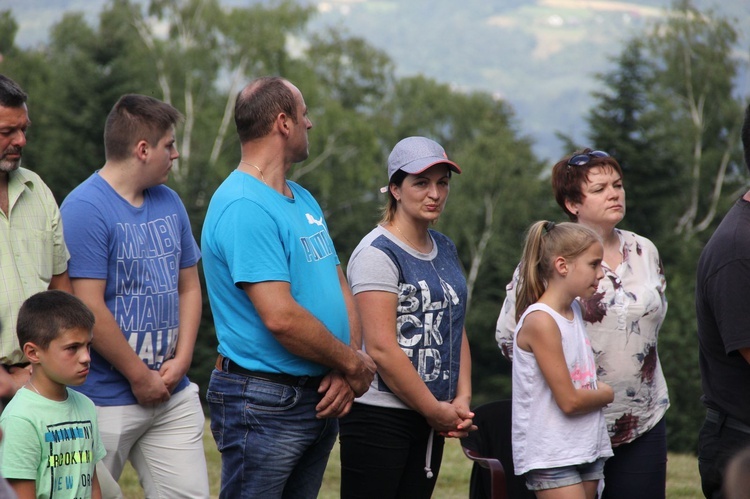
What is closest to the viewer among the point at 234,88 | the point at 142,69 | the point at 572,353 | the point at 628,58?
the point at 572,353

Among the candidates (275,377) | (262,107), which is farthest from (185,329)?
(262,107)

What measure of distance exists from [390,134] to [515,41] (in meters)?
93.0

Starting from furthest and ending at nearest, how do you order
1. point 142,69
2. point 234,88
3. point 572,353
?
1. point 234,88
2. point 142,69
3. point 572,353

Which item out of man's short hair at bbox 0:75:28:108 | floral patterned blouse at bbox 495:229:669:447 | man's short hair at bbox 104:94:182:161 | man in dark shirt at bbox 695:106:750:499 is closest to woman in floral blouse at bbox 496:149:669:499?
floral patterned blouse at bbox 495:229:669:447

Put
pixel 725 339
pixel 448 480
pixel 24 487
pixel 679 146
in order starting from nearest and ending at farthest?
pixel 24 487
pixel 725 339
pixel 448 480
pixel 679 146

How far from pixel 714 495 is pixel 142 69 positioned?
1188 inches

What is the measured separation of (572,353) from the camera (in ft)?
11.8

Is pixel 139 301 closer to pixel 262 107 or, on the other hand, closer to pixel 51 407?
pixel 51 407

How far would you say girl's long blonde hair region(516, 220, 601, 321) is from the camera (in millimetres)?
3672

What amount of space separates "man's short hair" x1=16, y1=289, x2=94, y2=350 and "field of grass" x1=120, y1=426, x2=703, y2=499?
292 centimetres

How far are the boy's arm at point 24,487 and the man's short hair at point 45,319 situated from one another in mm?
425

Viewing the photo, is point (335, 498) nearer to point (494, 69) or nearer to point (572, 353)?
point (572, 353)

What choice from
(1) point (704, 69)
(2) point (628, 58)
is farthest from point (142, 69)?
(1) point (704, 69)

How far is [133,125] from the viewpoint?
3.93m
